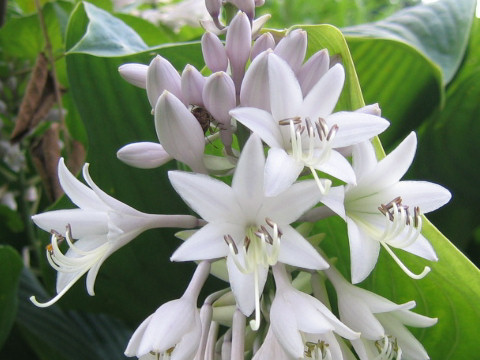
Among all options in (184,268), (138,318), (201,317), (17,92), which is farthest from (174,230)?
(17,92)

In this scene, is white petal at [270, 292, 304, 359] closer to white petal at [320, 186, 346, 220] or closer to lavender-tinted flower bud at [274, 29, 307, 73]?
white petal at [320, 186, 346, 220]

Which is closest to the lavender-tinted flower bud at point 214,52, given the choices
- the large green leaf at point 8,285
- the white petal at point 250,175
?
the white petal at point 250,175

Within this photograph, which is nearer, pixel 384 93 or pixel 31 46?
pixel 384 93

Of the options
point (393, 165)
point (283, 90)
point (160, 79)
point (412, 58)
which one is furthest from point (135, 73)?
point (412, 58)

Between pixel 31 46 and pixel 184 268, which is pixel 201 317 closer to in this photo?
pixel 184 268

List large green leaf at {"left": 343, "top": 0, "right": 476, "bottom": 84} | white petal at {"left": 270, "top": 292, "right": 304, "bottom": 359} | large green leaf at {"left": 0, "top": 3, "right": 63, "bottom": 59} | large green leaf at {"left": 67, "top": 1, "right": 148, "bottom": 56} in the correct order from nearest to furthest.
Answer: white petal at {"left": 270, "top": 292, "right": 304, "bottom": 359} → large green leaf at {"left": 67, "top": 1, "right": 148, "bottom": 56} → large green leaf at {"left": 343, "top": 0, "right": 476, "bottom": 84} → large green leaf at {"left": 0, "top": 3, "right": 63, "bottom": 59}

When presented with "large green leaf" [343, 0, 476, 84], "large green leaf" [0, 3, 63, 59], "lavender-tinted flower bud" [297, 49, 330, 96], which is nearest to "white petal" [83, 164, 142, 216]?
"lavender-tinted flower bud" [297, 49, 330, 96]

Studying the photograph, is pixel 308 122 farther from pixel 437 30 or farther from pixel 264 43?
pixel 437 30
